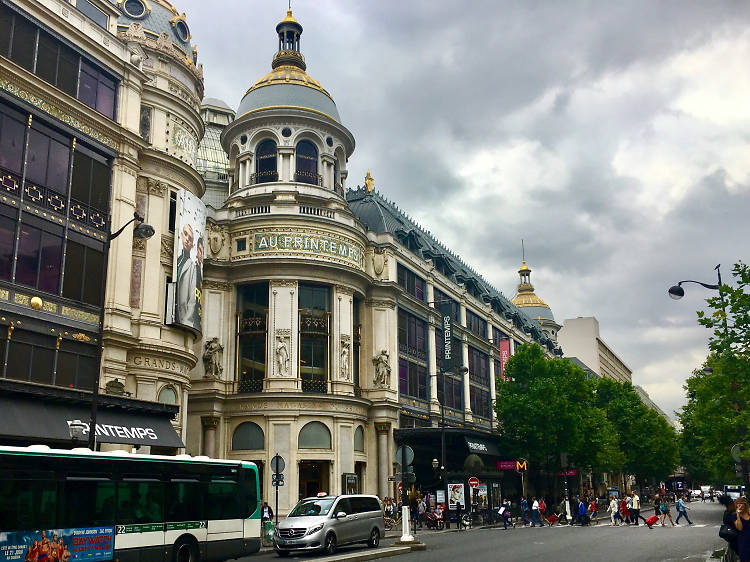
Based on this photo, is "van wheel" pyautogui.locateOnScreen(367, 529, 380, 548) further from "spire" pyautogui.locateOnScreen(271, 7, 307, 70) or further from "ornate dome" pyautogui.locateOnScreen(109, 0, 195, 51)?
"spire" pyautogui.locateOnScreen(271, 7, 307, 70)

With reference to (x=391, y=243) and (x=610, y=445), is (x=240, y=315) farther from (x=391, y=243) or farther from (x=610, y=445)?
(x=610, y=445)

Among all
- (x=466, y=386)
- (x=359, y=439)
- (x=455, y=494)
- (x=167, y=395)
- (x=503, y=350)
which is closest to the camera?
(x=167, y=395)

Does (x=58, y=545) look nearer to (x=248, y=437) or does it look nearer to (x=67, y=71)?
(x=67, y=71)

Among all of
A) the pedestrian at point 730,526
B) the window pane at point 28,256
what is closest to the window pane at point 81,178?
the window pane at point 28,256

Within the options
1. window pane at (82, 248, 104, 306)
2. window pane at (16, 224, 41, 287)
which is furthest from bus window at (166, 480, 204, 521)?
window pane at (82, 248, 104, 306)

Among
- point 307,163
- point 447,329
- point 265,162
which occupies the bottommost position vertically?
point 447,329

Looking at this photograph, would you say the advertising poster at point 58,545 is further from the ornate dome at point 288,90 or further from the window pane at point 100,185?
the ornate dome at point 288,90

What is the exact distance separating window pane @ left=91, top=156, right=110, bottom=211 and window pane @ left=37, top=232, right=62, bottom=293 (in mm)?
2955

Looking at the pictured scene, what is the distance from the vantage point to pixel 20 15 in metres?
27.8

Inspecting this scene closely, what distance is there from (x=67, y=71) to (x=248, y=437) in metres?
24.5

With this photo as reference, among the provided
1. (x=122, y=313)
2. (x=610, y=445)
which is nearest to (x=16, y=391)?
(x=122, y=313)

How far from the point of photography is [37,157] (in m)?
28.0

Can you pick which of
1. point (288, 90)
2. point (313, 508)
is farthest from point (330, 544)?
point (288, 90)

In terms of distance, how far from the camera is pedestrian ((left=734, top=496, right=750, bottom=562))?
1306cm
